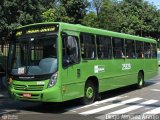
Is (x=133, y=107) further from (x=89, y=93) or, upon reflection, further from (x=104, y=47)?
(x=104, y=47)

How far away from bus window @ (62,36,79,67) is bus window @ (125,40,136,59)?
5301mm

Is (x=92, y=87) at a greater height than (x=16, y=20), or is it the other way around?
(x=16, y=20)

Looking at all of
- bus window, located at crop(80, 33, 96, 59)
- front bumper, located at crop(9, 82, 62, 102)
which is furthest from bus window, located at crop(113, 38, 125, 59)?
front bumper, located at crop(9, 82, 62, 102)

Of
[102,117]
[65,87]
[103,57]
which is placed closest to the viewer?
[102,117]

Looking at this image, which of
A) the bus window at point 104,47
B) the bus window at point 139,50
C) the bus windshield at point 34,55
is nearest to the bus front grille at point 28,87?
the bus windshield at point 34,55

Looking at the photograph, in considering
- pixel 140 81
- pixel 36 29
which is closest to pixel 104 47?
pixel 36 29

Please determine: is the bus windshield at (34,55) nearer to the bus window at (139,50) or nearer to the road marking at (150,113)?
the road marking at (150,113)

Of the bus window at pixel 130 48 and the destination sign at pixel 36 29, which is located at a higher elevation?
the destination sign at pixel 36 29

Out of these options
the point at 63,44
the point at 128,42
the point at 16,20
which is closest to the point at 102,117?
the point at 63,44

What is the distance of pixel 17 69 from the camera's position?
508 inches

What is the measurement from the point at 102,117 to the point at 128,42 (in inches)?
301

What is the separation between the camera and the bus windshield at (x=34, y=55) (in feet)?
40.5

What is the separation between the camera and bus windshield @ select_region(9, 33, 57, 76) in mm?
12359

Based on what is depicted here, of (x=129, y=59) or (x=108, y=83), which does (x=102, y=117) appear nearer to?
(x=108, y=83)
